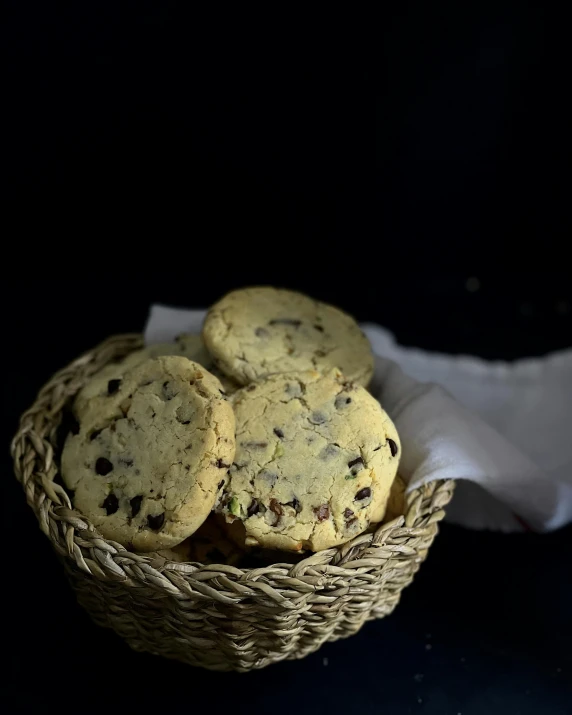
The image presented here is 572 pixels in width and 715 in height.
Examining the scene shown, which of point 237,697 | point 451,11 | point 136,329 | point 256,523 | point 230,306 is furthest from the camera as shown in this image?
point 136,329

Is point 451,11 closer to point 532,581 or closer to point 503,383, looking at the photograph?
point 503,383

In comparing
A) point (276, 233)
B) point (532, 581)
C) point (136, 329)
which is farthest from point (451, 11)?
point (532, 581)

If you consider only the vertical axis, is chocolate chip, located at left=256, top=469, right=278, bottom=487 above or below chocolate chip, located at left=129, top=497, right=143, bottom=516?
above

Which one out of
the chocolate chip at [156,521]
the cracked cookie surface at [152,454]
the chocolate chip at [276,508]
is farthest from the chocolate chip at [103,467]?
the chocolate chip at [276,508]

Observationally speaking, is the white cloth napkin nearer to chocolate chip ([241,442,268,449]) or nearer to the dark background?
the dark background

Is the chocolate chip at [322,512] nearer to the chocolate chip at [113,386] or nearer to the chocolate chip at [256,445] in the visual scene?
the chocolate chip at [256,445]

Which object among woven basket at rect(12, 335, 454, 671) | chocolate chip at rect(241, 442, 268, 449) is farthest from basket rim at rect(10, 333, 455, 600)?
chocolate chip at rect(241, 442, 268, 449)

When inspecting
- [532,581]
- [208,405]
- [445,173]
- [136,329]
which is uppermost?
[445,173]
